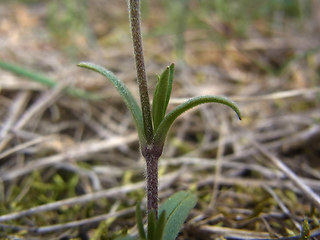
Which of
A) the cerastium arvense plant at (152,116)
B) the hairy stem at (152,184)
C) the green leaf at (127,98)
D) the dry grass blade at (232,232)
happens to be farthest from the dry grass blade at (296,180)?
the green leaf at (127,98)

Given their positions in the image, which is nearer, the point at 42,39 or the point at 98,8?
the point at 42,39

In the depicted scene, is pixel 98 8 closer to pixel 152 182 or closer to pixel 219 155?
pixel 219 155

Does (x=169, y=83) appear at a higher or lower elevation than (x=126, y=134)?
higher

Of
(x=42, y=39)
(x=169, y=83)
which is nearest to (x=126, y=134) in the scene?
(x=169, y=83)

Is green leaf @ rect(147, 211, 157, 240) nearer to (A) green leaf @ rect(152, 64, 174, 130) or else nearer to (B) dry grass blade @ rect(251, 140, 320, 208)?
(A) green leaf @ rect(152, 64, 174, 130)

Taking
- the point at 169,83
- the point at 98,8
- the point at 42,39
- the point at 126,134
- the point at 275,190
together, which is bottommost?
the point at 275,190

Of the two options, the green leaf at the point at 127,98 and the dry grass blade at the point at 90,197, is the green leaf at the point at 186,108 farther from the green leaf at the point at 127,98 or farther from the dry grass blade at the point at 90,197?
the dry grass blade at the point at 90,197
